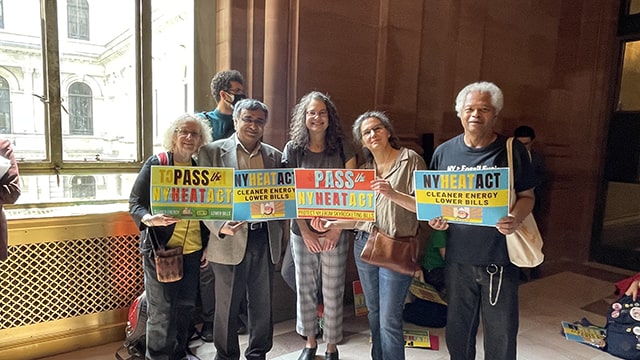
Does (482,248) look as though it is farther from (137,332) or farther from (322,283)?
(137,332)

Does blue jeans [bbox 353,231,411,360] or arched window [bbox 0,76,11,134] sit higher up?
arched window [bbox 0,76,11,134]

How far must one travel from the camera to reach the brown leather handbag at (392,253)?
2.25 meters

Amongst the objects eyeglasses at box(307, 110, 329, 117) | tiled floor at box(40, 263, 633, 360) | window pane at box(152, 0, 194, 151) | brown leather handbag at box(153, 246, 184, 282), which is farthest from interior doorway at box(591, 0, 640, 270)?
brown leather handbag at box(153, 246, 184, 282)

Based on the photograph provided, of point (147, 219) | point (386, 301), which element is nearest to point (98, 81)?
point (147, 219)

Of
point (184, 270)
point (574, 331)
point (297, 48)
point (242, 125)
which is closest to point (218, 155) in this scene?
point (242, 125)

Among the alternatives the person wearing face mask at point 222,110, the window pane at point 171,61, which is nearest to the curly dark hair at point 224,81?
the person wearing face mask at point 222,110

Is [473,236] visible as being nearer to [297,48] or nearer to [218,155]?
[218,155]

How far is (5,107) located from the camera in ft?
9.50

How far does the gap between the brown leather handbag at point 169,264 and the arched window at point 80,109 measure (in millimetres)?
1542

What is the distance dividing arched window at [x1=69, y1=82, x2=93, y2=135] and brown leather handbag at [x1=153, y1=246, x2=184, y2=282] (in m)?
1.54

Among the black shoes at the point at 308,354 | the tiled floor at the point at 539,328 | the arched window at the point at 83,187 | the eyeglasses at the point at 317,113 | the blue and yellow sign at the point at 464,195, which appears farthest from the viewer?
the arched window at the point at 83,187

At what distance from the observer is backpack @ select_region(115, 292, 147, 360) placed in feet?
9.18

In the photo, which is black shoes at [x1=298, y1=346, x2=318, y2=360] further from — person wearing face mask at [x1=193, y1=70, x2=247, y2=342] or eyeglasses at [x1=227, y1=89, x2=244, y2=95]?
eyeglasses at [x1=227, y1=89, x2=244, y2=95]

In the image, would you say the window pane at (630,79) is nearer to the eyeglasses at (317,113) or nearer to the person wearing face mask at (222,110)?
the eyeglasses at (317,113)
